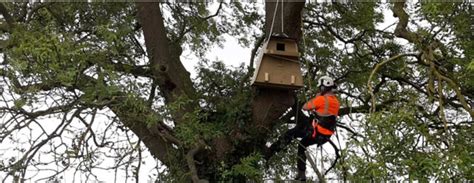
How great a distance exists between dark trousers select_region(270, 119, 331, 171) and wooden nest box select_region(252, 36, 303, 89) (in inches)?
11.8

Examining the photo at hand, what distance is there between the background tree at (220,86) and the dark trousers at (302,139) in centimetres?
16

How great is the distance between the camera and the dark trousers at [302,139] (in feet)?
13.2

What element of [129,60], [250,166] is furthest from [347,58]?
[129,60]

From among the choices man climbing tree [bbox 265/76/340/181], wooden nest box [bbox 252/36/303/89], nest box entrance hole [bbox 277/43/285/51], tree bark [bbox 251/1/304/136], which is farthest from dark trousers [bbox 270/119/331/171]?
nest box entrance hole [bbox 277/43/285/51]

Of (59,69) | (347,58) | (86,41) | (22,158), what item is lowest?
(22,158)

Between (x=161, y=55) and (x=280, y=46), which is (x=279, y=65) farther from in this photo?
(x=161, y=55)

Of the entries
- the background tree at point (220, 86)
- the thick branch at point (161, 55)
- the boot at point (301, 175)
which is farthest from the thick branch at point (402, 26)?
the thick branch at point (161, 55)

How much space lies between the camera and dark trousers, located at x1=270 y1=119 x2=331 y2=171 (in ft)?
13.2

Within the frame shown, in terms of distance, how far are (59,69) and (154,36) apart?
1454 mm

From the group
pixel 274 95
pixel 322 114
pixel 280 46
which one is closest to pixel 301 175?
pixel 274 95

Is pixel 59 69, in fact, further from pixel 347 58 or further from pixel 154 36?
pixel 347 58

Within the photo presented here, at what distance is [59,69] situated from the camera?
347 cm

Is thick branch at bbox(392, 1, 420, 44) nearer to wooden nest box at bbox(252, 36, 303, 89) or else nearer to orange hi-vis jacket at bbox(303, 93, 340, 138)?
orange hi-vis jacket at bbox(303, 93, 340, 138)

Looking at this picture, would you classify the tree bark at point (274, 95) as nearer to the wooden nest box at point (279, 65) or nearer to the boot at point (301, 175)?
the wooden nest box at point (279, 65)
